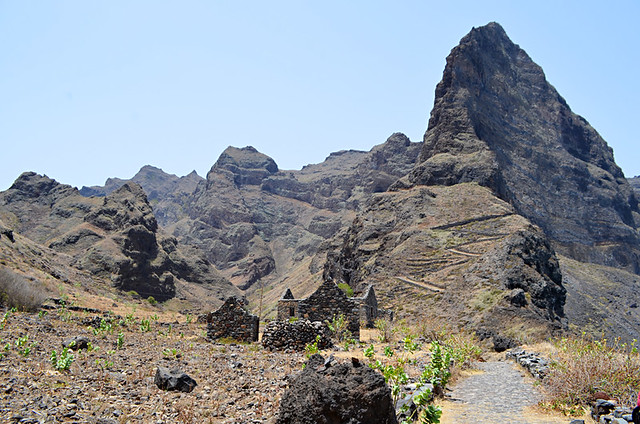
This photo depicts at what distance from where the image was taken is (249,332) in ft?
60.4

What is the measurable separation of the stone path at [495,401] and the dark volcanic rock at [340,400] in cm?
303

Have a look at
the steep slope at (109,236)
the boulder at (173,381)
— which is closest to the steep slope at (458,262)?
the boulder at (173,381)

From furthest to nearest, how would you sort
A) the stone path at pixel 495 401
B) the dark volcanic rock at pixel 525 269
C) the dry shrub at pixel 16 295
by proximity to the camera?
1. the dark volcanic rock at pixel 525 269
2. the dry shrub at pixel 16 295
3. the stone path at pixel 495 401

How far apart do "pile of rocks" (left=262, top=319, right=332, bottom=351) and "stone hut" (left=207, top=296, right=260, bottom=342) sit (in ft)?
8.76

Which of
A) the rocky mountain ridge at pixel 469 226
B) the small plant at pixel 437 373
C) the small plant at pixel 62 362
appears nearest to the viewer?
the small plant at pixel 62 362

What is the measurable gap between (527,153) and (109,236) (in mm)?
109024

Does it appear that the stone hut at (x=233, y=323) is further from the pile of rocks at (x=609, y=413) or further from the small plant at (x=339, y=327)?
the pile of rocks at (x=609, y=413)

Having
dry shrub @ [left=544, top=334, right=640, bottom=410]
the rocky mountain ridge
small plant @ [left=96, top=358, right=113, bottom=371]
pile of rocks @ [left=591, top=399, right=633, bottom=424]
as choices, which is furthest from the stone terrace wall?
pile of rocks @ [left=591, top=399, right=633, bottom=424]

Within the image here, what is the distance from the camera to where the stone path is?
9227 millimetres

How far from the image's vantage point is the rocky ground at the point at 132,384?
7.73 meters

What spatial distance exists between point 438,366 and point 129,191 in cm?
10624

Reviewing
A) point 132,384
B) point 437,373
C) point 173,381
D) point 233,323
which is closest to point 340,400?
point 173,381

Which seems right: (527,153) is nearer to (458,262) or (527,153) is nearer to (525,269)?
(458,262)

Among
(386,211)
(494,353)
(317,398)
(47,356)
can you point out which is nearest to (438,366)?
(317,398)
